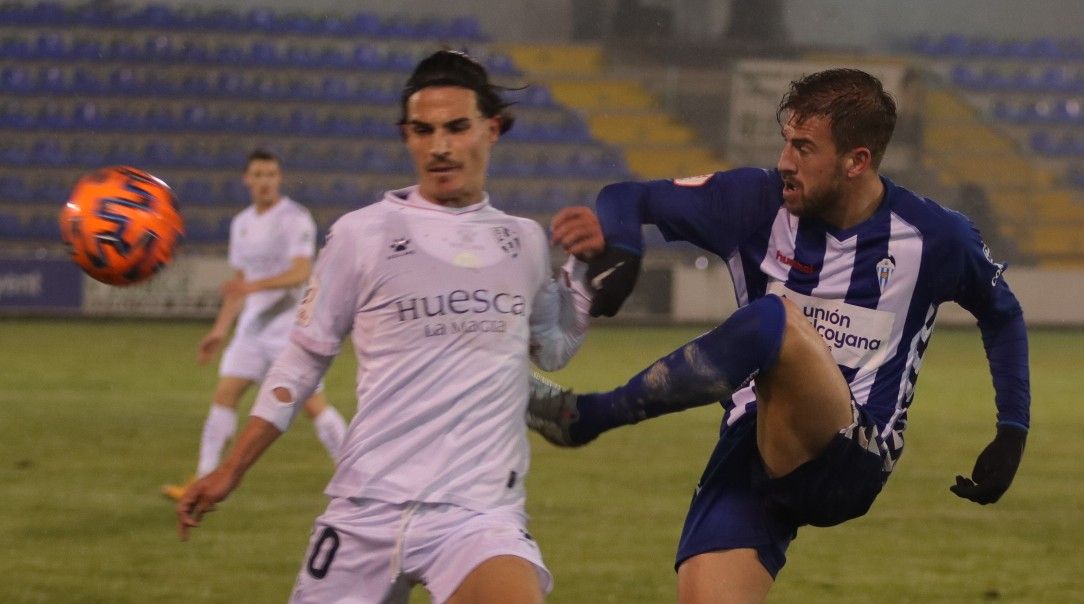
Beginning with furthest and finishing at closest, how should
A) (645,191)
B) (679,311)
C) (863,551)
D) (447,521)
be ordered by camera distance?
(679,311) < (863,551) < (645,191) < (447,521)

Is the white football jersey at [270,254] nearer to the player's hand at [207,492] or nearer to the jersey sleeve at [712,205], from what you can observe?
the jersey sleeve at [712,205]

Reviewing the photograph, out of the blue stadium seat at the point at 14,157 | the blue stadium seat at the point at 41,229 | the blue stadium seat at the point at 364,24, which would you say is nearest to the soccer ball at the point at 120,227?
the blue stadium seat at the point at 41,229

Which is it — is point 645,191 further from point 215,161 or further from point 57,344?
point 215,161

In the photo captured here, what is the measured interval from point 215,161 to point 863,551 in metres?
20.2

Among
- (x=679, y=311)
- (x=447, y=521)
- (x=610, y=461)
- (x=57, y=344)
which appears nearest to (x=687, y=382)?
(x=447, y=521)

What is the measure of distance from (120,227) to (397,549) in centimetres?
165

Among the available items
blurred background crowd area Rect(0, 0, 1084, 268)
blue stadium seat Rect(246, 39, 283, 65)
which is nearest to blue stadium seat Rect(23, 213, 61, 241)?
blurred background crowd area Rect(0, 0, 1084, 268)

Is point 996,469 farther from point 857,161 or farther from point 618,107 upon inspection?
point 618,107

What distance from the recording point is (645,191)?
4.12m

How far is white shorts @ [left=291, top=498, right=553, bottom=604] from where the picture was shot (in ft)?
11.1

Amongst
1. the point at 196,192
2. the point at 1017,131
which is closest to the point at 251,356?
the point at 196,192

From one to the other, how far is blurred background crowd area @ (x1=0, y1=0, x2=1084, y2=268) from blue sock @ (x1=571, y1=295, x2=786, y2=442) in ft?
68.9

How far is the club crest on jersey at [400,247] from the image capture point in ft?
11.8

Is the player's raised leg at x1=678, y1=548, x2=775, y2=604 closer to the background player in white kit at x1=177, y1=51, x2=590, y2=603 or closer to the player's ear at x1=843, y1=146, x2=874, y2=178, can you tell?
the background player in white kit at x1=177, y1=51, x2=590, y2=603
